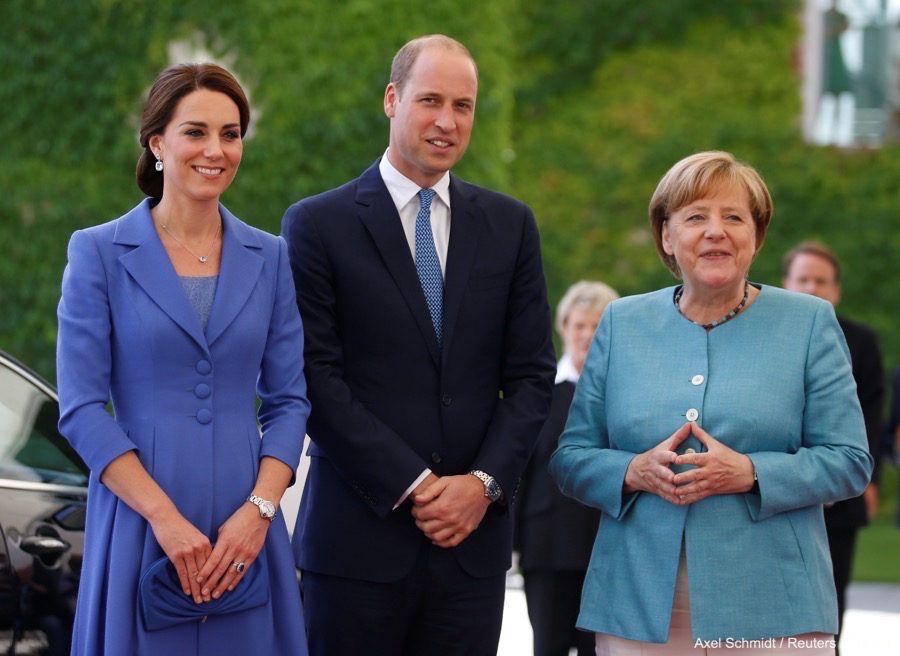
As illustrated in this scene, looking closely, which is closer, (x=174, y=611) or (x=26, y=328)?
(x=174, y=611)

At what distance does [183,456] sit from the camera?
293 cm

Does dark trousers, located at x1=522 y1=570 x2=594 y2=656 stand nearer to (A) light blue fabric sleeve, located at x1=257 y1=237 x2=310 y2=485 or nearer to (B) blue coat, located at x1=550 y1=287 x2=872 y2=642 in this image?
(B) blue coat, located at x1=550 y1=287 x2=872 y2=642

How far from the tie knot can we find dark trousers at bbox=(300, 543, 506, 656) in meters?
0.95

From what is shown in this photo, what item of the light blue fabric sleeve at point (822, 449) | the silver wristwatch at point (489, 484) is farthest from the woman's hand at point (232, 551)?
the light blue fabric sleeve at point (822, 449)

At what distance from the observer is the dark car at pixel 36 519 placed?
11.6ft

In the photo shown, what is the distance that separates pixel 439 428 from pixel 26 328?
8.62m

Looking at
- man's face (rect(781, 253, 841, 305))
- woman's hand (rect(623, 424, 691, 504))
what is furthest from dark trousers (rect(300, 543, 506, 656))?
Result: man's face (rect(781, 253, 841, 305))

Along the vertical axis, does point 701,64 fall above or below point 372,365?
above

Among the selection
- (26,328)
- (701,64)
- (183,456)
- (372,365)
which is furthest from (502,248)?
(701,64)

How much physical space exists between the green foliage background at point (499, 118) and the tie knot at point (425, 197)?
25.1 feet

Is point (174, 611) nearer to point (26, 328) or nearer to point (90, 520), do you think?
point (90, 520)

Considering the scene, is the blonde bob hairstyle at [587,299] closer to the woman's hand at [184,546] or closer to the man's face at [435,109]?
the man's face at [435,109]

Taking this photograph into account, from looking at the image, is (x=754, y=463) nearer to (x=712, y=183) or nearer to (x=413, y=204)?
(x=712, y=183)

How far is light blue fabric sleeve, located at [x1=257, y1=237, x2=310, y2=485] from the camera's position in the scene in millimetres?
3082
